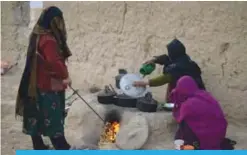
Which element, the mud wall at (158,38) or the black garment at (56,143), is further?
Answer: the mud wall at (158,38)

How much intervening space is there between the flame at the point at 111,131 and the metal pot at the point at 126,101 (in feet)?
0.73

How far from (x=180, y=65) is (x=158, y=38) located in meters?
0.87

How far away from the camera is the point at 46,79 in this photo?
4.91 metres

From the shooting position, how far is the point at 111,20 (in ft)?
22.3

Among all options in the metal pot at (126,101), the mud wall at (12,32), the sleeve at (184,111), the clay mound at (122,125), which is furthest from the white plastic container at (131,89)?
the mud wall at (12,32)

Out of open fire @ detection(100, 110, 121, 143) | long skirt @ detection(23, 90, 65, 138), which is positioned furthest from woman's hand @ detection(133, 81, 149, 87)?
long skirt @ detection(23, 90, 65, 138)

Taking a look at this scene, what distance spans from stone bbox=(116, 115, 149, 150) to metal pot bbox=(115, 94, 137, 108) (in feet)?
1.21

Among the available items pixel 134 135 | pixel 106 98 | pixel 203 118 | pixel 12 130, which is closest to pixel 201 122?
pixel 203 118

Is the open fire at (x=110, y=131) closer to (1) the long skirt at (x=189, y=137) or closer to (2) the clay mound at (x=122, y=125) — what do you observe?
(2) the clay mound at (x=122, y=125)

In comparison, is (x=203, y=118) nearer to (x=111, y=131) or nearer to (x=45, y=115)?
(x=111, y=131)

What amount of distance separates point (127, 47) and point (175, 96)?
1.54 m

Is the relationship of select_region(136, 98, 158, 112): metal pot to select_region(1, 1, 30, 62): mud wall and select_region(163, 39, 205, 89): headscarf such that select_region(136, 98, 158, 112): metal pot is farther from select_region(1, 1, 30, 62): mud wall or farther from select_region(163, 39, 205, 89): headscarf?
select_region(1, 1, 30, 62): mud wall

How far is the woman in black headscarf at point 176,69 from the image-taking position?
579 centimetres

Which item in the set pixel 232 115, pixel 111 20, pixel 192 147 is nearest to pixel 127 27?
pixel 111 20
